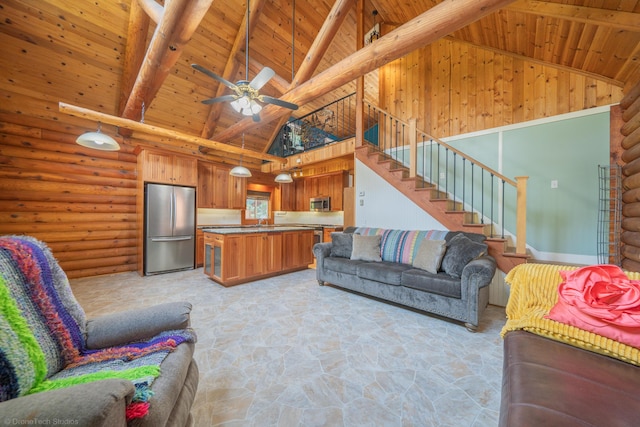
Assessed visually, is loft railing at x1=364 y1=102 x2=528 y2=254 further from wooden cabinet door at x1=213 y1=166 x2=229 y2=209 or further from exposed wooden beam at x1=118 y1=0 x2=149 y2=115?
exposed wooden beam at x1=118 y1=0 x2=149 y2=115

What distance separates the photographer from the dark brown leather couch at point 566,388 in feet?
2.67

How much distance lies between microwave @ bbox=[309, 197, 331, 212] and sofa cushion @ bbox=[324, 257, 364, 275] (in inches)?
123

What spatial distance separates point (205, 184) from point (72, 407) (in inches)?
224

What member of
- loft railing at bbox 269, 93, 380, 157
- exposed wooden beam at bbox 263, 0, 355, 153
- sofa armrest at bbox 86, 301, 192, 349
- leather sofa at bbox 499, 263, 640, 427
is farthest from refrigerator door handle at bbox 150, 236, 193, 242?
leather sofa at bbox 499, 263, 640, 427

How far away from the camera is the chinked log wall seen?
108 inches

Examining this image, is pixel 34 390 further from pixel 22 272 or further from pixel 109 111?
pixel 109 111

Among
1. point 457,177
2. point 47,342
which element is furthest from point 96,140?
point 457,177

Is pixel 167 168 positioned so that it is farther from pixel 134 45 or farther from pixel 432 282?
pixel 432 282

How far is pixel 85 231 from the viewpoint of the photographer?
14.5ft

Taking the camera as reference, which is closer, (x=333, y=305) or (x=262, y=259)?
(x=333, y=305)

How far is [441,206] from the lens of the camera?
367 cm

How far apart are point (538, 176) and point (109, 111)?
7.91 meters

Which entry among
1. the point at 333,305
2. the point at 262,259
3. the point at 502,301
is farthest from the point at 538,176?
the point at 262,259

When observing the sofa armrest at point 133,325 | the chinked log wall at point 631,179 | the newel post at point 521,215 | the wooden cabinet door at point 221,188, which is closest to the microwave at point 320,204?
the wooden cabinet door at point 221,188
